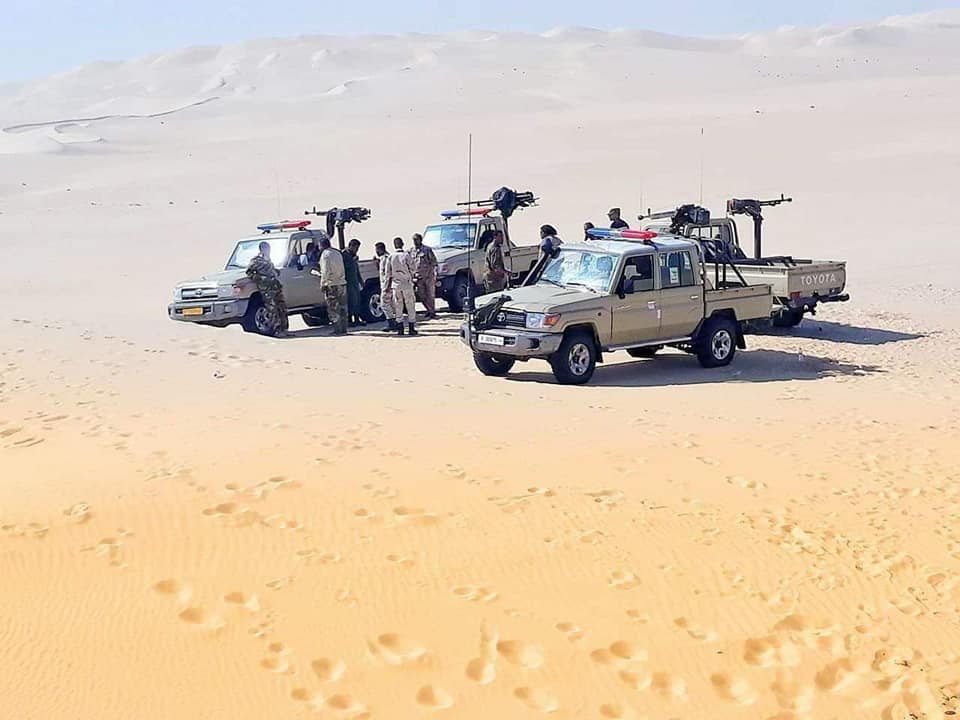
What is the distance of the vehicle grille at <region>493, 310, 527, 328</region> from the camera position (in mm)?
13242

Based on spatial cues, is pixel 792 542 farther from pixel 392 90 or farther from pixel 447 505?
pixel 392 90

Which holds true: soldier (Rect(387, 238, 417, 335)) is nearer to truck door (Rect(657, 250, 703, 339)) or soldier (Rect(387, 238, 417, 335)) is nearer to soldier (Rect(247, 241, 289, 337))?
soldier (Rect(247, 241, 289, 337))

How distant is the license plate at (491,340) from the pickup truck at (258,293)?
5330 mm

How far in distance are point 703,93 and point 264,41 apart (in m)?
102

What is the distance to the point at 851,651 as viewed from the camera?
Result: 5.86m

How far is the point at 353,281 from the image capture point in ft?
61.4

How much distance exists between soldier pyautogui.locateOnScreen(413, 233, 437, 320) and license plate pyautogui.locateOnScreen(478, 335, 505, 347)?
512cm

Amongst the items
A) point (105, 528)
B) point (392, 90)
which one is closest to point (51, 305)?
point (105, 528)

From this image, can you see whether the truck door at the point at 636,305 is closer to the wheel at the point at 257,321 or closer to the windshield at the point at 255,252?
the wheel at the point at 257,321

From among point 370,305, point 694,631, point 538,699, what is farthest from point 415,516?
point 370,305

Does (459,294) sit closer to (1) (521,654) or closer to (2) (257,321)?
(2) (257,321)

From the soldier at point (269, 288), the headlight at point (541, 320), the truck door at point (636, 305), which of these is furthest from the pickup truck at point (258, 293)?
the truck door at point (636, 305)

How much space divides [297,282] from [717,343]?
7.10 metres

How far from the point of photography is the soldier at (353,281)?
1844 cm
